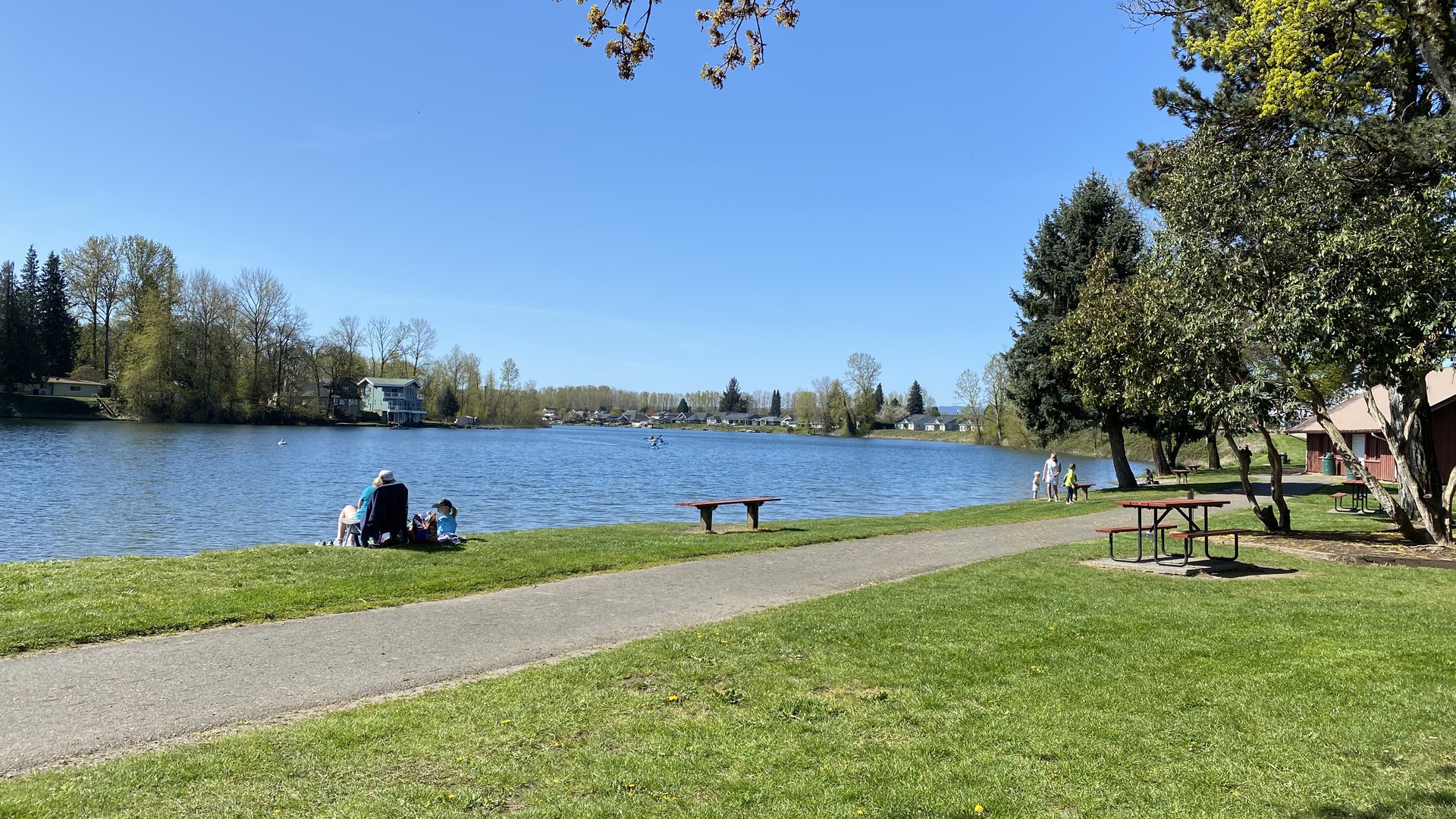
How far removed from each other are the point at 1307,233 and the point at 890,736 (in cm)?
1323

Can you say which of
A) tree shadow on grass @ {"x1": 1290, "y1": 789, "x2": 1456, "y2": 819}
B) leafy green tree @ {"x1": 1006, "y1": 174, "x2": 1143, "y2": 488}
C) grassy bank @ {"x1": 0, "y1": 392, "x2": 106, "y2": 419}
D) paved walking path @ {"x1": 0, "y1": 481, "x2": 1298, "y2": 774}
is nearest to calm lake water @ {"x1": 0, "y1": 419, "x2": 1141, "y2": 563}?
leafy green tree @ {"x1": 1006, "y1": 174, "x2": 1143, "y2": 488}

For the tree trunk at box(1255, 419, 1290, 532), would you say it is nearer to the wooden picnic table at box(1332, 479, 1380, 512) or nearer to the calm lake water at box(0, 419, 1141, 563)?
the wooden picnic table at box(1332, 479, 1380, 512)

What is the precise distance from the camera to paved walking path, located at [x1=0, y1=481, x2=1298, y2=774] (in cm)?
579

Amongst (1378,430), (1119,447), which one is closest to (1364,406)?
(1378,430)

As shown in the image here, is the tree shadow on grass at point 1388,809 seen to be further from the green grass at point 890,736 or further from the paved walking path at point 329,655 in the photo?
the paved walking path at point 329,655

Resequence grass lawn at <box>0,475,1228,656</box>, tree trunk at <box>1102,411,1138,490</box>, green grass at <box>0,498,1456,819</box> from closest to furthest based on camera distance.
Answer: green grass at <box>0,498,1456,819</box>, grass lawn at <box>0,475,1228,656</box>, tree trunk at <box>1102,411,1138,490</box>

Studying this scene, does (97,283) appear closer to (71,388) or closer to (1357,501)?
(71,388)

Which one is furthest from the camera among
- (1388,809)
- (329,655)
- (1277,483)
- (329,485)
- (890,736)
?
(329,485)

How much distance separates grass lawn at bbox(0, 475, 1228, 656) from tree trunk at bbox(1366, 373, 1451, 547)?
32.3ft

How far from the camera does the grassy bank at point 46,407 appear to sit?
83.9 metres

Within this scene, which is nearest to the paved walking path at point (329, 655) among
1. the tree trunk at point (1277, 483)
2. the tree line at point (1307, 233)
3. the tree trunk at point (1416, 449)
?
the tree line at point (1307, 233)

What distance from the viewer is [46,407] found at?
85562mm

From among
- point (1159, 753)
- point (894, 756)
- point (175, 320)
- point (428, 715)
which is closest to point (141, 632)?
point (428, 715)

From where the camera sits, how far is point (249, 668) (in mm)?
7168
